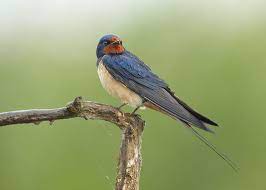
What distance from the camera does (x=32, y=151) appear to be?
30.4 ft

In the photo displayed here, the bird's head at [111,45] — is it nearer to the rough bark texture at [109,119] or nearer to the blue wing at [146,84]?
the blue wing at [146,84]

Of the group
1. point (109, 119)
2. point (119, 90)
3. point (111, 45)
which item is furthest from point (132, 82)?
point (109, 119)

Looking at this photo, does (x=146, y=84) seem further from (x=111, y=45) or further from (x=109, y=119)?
(x=109, y=119)

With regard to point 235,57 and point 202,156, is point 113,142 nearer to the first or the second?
point 202,156

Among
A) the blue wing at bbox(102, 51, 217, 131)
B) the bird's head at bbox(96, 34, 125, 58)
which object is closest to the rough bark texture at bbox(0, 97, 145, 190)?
the blue wing at bbox(102, 51, 217, 131)

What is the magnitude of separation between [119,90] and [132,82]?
0.09 meters

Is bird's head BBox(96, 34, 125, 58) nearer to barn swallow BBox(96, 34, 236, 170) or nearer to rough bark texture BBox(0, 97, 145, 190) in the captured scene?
barn swallow BBox(96, 34, 236, 170)

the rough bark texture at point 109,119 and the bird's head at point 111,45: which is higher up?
the bird's head at point 111,45

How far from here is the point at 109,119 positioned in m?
4.46

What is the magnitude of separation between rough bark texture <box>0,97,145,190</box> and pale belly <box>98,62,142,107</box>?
83 cm

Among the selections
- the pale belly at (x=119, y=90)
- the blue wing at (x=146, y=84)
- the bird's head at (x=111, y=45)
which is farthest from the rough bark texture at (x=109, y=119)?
the bird's head at (x=111, y=45)

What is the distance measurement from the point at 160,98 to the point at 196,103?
3761 millimetres

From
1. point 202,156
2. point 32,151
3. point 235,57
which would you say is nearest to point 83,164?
point 32,151

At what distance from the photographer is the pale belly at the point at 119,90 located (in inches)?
209
